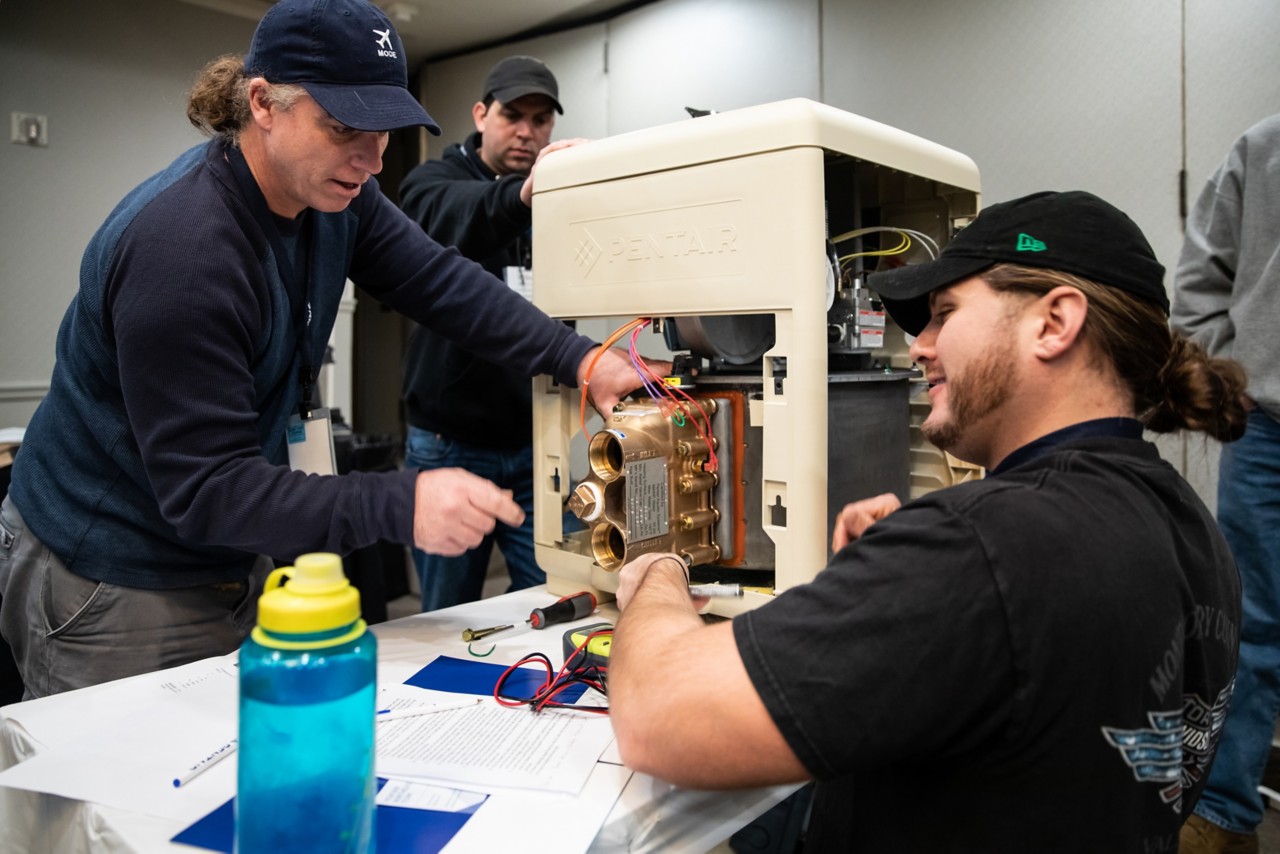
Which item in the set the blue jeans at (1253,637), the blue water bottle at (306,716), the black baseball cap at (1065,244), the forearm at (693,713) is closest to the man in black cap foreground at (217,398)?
the forearm at (693,713)

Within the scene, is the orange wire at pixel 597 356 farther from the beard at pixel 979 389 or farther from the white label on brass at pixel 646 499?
the beard at pixel 979 389

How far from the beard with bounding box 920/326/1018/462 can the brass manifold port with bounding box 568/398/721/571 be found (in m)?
0.37

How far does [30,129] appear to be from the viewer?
11.0 ft

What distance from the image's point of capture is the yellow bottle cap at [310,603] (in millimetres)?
550

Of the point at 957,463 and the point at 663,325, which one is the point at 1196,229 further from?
the point at 663,325

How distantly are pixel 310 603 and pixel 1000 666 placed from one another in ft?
1.50

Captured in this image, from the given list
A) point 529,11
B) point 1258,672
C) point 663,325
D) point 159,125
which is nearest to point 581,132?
point 529,11

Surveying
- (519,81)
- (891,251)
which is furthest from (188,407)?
(519,81)

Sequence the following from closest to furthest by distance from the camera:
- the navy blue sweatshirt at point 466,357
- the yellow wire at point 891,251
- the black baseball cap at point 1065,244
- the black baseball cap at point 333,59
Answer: the black baseball cap at point 1065,244
the black baseball cap at point 333,59
the yellow wire at point 891,251
the navy blue sweatshirt at point 466,357

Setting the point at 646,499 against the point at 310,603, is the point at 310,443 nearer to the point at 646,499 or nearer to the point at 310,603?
the point at 646,499

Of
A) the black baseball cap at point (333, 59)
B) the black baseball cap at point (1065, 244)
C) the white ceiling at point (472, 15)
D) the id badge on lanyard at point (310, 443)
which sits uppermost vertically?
the white ceiling at point (472, 15)

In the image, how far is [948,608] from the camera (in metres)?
0.61

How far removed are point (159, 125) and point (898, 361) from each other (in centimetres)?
352

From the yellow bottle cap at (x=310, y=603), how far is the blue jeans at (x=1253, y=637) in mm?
1849
